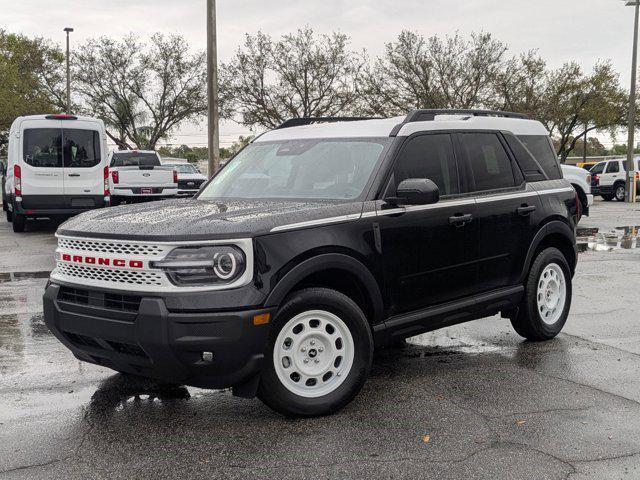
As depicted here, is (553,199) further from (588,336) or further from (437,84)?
(437,84)

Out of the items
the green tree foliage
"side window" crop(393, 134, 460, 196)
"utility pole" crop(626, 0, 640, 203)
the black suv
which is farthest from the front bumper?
the green tree foliage

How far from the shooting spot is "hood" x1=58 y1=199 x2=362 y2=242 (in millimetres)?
4035

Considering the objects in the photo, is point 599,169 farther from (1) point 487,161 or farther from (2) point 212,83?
(1) point 487,161

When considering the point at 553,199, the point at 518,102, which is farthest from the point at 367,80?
the point at 553,199

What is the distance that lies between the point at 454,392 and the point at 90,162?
1383 centimetres

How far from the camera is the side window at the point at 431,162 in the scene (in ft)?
16.7

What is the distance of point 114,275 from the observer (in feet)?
13.7

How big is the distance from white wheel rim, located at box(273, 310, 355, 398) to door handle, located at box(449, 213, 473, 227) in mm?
1273

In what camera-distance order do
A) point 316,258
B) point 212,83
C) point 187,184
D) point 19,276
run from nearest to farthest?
point 316,258, point 19,276, point 212,83, point 187,184

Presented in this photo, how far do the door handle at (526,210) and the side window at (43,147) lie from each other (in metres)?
13.2

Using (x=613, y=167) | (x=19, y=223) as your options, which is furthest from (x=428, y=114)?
(x=613, y=167)

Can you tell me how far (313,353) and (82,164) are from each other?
13.8m

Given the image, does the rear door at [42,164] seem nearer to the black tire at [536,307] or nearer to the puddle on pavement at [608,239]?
the puddle on pavement at [608,239]

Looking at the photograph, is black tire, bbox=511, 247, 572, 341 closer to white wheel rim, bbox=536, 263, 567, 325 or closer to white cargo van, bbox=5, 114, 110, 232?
white wheel rim, bbox=536, 263, 567, 325
